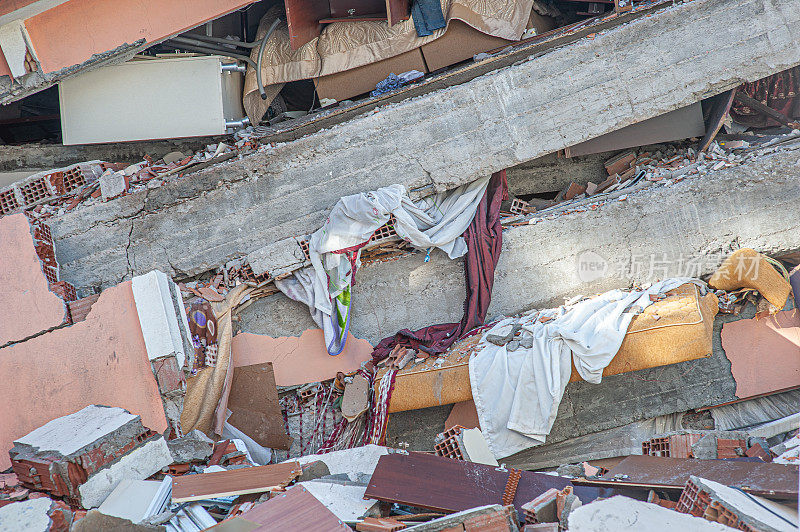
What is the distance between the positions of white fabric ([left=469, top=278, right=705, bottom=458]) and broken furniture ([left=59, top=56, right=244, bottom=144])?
12.3 feet

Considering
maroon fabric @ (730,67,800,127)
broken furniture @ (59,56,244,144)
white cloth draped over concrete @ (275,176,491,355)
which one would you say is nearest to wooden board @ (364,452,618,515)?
white cloth draped over concrete @ (275,176,491,355)

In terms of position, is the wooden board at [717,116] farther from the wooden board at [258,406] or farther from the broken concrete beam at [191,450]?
the broken concrete beam at [191,450]

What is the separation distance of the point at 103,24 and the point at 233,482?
4562 mm

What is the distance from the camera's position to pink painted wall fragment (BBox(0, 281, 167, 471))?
541 cm

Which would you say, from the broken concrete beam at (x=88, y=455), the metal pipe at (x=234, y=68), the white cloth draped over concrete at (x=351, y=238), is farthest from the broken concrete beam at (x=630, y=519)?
the metal pipe at (x=234, y=68)

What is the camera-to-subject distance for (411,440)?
607 cm

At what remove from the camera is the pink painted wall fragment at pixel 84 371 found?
541cm

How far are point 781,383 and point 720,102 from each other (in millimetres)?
2799

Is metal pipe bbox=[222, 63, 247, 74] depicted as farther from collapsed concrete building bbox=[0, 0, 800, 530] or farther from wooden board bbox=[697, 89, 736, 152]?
wooden board bbox=[697, 89, 736, 152]

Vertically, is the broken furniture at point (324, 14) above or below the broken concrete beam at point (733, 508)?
above

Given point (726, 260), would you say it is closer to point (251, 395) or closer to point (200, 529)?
point (251, 395)

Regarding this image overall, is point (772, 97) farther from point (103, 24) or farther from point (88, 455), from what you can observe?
point (88, 455)

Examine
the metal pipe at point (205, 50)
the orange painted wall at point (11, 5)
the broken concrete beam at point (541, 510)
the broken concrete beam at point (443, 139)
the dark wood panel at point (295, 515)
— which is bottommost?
the broken concrete beam at point (541, 510)

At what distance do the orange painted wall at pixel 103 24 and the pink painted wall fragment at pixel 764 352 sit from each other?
555cm
